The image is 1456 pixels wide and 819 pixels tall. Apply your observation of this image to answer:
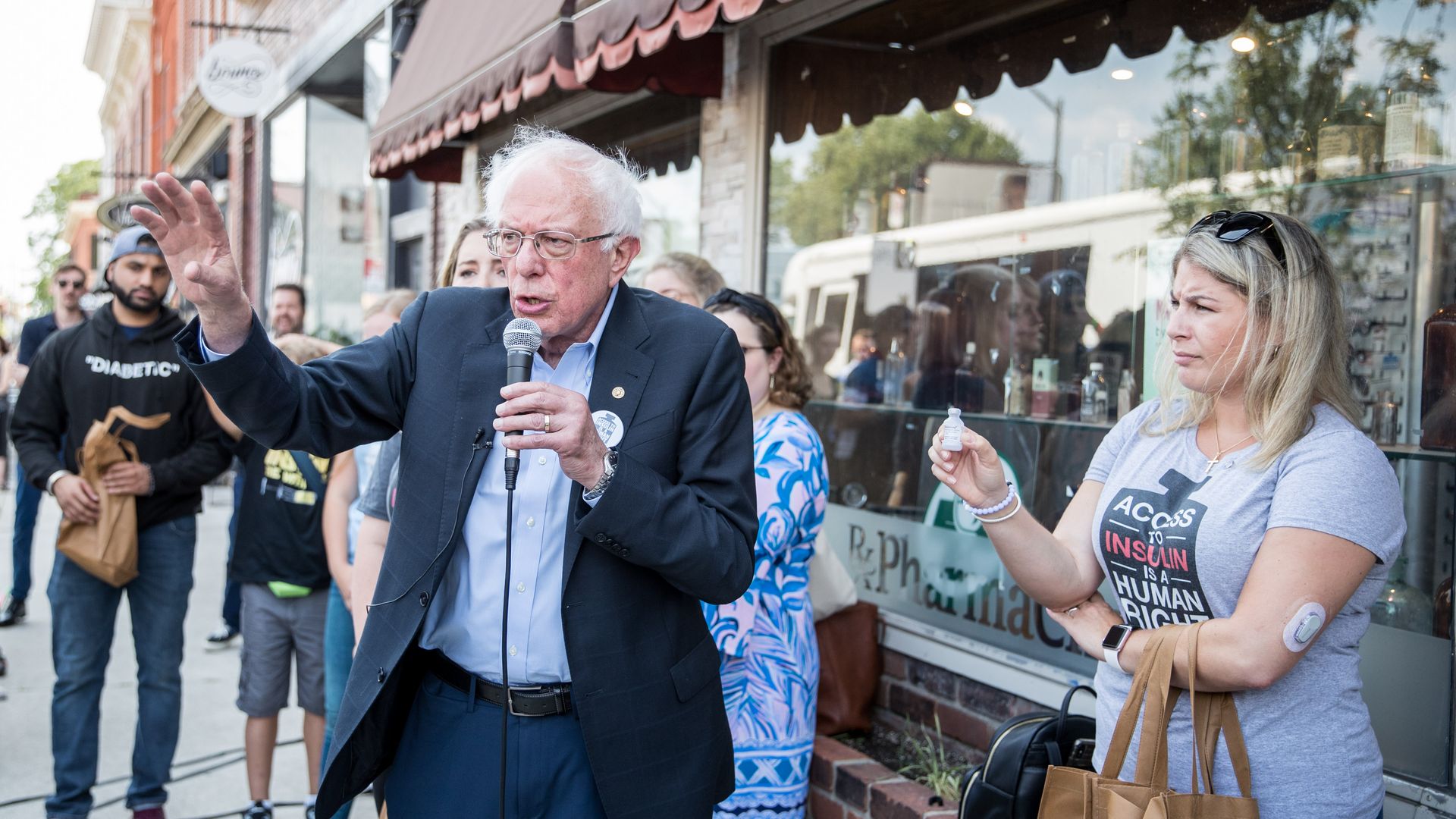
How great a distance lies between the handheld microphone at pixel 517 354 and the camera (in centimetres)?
191

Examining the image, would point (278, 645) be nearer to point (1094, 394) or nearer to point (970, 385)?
point (970, 385)

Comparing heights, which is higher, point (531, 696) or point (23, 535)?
point (531, 696)

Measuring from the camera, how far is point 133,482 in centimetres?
445

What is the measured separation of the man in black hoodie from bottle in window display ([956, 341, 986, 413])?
2.92 meters

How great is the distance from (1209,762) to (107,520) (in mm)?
3804

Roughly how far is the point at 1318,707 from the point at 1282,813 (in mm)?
203

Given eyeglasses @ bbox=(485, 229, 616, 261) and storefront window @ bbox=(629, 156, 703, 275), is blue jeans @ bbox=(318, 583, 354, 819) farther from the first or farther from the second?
storefront window @ bbox=(629, 156, 703, 275)

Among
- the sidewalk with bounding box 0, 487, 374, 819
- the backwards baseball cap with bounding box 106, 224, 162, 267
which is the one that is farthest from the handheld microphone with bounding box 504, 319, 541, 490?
the sidewalk with bounding box 0, 487, 374, 819

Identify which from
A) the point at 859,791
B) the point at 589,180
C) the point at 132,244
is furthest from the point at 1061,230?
the point at 132,244

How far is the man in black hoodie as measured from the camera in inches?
173

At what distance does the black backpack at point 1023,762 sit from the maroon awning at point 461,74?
3.32 meters

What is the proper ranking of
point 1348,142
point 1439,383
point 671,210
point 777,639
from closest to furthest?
point 1439,383, point 777,639, point 1348,142, point 671,210

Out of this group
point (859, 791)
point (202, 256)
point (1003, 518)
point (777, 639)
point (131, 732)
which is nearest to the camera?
point (202, 256)

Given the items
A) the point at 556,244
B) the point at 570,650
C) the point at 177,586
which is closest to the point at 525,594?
the point at 570,650
